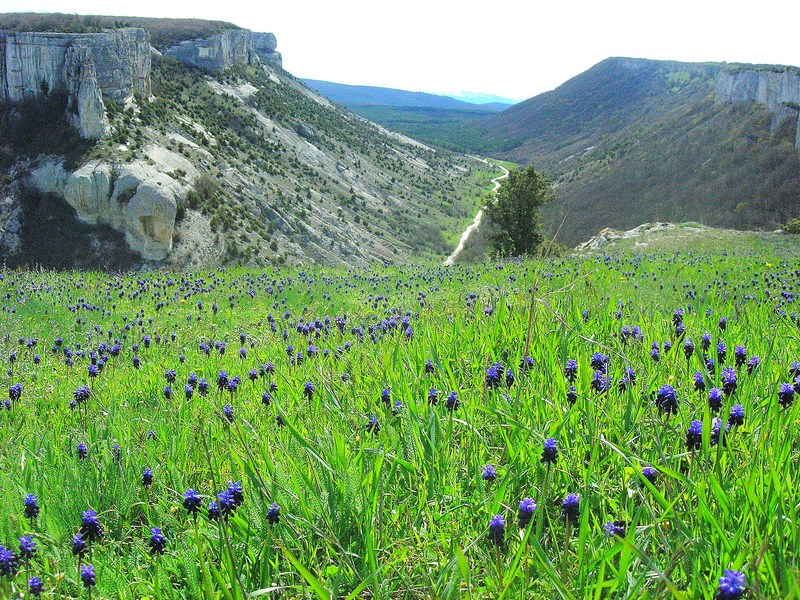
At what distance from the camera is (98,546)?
236 centimetres

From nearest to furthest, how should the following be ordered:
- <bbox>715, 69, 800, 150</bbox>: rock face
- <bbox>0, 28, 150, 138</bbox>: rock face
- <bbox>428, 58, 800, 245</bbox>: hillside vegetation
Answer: <bbox>0, 28, 150, 138</bbox>: rock face, <bbox>428, 58, 800, 245</bbox>: hillside vegetation, <bbox>715, 69, 800, 150</bbox>: rock face

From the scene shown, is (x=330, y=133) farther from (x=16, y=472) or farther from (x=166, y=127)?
(x=16, y=472)

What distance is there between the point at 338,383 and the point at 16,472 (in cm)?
187

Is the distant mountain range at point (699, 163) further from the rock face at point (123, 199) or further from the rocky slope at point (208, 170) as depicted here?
the rock face at point (123, 199)

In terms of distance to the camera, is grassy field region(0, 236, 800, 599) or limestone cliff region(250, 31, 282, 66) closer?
grassy field region(0, 236, 800, 599)

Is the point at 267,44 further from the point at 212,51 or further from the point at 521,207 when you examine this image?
the point at 521,207

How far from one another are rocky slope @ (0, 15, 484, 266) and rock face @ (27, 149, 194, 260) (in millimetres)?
72

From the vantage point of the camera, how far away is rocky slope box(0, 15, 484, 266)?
3825 centimetres

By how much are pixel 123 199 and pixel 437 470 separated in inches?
1586

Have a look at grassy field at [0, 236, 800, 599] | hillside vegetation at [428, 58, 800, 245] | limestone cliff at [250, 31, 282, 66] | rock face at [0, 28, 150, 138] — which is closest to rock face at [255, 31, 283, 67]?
limestone cliff at [250, 31, 282, 66]

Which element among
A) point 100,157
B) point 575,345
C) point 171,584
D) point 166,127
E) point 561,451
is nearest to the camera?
point 171,584

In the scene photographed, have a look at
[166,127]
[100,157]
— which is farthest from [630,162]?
[100,157]

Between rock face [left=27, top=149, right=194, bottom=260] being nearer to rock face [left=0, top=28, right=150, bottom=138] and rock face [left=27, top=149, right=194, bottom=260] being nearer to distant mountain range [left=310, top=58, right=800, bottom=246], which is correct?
rock face [left=0, top=28, right=150, bottom=138]

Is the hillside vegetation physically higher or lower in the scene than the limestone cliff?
lower
